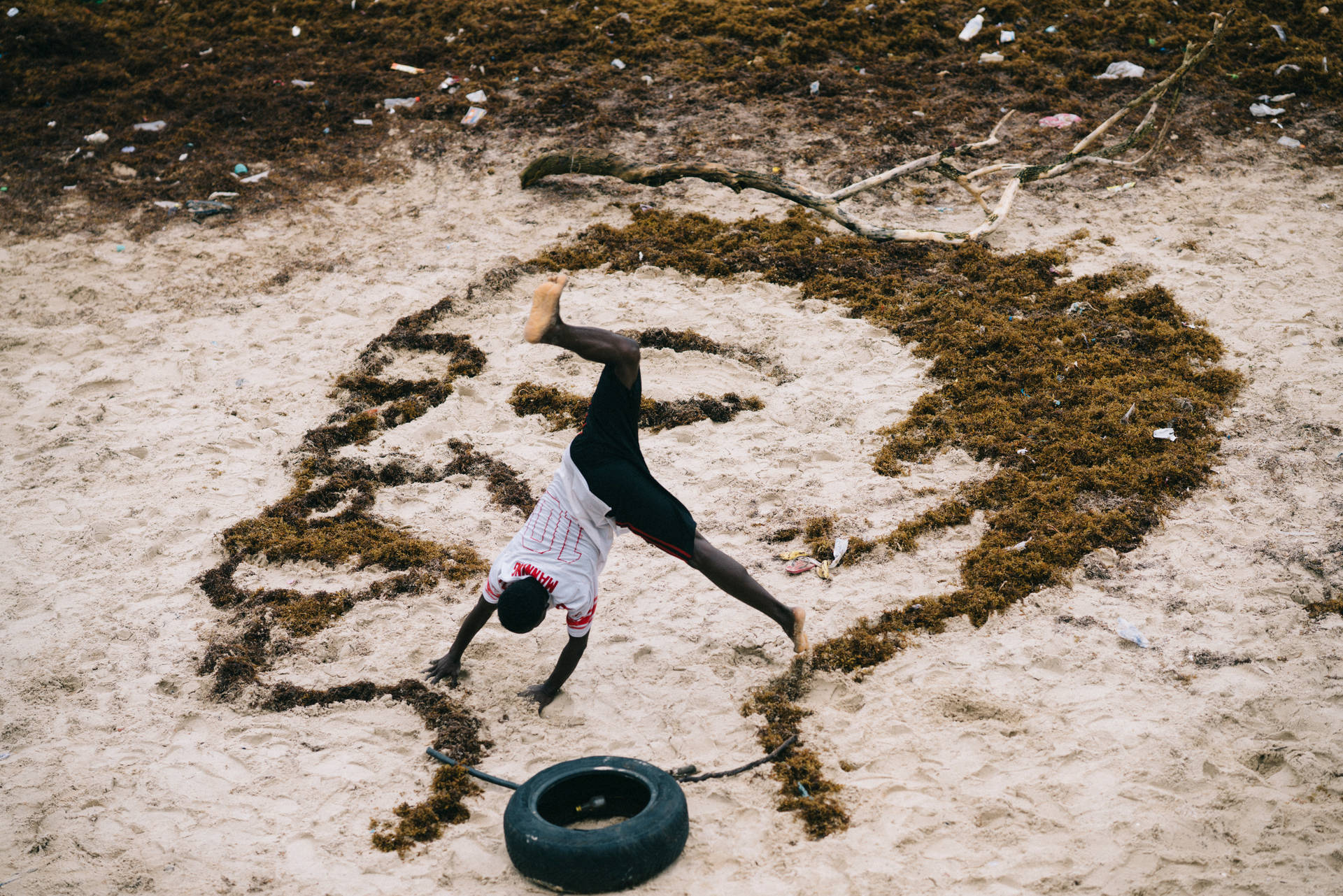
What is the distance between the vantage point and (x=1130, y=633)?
374 cm

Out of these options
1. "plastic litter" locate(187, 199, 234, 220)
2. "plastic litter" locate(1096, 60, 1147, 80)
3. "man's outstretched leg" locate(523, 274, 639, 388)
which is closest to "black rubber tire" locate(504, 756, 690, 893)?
"man's outstretched leg" locate(523, 274, 639, 388)

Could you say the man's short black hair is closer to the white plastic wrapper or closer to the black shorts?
the black shorts

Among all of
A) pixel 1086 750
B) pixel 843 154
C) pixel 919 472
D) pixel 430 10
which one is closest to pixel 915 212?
pixel 843 154

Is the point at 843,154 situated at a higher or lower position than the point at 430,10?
lower

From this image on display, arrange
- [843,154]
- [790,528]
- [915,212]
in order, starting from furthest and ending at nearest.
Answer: [843,154], [915,212], [790,528]

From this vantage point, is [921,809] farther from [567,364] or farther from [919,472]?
[567,364]

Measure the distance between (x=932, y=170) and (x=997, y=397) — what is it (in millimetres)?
2643

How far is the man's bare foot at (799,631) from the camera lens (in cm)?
364

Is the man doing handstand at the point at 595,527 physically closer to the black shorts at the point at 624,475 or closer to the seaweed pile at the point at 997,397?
the black shorts at the point at 624,475

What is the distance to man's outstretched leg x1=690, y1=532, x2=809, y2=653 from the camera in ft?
11.4

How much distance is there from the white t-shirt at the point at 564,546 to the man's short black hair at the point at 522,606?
0.08m

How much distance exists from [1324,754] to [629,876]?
2.37m

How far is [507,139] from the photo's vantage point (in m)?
7.86

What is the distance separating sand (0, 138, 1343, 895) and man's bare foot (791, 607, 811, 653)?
0.63 feet
